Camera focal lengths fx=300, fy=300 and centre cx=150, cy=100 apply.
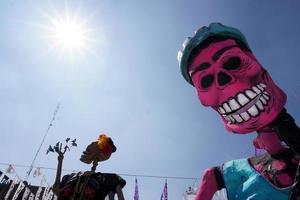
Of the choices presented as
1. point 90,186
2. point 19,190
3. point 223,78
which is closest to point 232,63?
point 223,78

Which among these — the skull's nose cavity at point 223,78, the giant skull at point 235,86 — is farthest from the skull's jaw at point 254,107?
the skull's nose cavity at point 223,78

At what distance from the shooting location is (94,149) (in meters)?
3.72

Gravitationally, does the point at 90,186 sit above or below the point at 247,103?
above

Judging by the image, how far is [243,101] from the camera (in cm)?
206

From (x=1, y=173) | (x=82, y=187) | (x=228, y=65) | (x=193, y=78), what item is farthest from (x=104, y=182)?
(x=1, y=173)

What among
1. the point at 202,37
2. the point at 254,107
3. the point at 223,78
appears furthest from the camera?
the point at 202,37

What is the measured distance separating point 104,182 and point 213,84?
1.88 metres

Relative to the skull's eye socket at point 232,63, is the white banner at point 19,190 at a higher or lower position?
higher

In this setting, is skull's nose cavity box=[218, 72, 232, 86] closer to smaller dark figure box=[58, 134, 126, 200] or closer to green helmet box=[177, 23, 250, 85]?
green helmet box=[177, 23, 250, 85]

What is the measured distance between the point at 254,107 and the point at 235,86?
0.20 m

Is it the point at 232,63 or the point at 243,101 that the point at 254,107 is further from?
the point at 232,63

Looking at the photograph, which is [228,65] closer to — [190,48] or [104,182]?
[190,48]

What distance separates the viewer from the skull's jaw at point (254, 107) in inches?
79.4

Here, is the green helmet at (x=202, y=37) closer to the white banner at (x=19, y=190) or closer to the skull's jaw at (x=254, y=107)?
the skull's jaw at (x=254, y=107)
